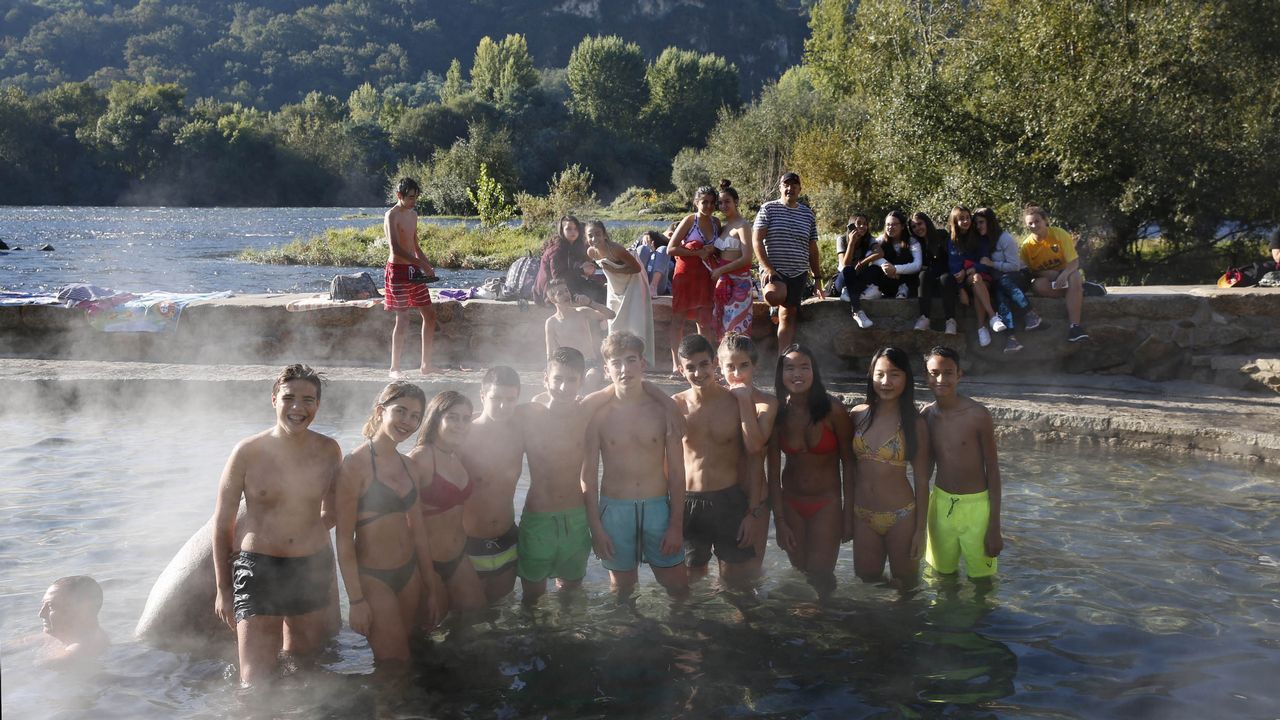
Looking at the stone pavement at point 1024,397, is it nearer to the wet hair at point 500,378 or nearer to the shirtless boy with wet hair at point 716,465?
the shirtless boy with wet hair at point 716,465

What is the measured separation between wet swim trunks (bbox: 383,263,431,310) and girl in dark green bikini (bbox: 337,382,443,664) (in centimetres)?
464

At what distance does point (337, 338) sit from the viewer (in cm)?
979

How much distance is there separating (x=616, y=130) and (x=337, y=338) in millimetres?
87158

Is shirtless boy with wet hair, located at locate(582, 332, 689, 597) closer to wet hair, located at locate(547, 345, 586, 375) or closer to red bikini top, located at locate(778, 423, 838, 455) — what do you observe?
wet hair, located at locate(547, 345, 586, 375)

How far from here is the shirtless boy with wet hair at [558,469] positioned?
4543mm

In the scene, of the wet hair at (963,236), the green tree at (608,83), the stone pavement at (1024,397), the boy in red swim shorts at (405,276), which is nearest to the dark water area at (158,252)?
the stone pavement at (1024,397)

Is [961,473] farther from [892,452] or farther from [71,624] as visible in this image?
[71,624]

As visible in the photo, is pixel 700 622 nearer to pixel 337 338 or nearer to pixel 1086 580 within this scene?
pixel 1086 580

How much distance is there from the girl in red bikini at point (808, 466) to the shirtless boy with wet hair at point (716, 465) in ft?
0.50

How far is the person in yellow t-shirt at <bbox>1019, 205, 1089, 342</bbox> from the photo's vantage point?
8656 mm

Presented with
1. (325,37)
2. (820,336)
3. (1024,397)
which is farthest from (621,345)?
(325,37)

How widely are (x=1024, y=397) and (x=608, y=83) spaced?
95.5m

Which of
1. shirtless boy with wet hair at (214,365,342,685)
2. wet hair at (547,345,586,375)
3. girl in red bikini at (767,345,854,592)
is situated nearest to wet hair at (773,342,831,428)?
girl in red bikini at (767,345,854,592)

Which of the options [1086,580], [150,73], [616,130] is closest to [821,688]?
[1086,580]
